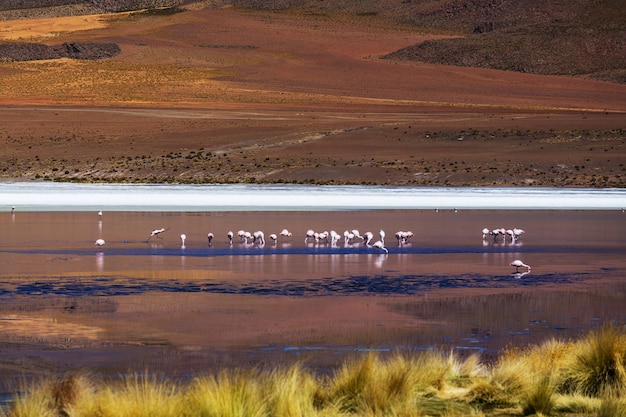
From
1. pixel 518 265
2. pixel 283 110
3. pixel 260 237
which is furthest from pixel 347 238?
pixel 283 110

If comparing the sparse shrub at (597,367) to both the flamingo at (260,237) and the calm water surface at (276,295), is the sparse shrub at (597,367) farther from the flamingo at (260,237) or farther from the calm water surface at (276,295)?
the flamingo at (260,237)

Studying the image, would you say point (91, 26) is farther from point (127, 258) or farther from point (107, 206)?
point (127, 258)

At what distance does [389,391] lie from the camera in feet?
25.5

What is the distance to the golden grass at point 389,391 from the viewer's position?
7176mm

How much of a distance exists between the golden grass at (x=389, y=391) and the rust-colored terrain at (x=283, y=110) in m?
36.0

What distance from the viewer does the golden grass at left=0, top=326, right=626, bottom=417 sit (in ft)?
23.5

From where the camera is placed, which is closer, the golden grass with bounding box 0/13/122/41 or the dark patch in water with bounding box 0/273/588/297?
the dark patch in water with bounding box 0/273/588/297

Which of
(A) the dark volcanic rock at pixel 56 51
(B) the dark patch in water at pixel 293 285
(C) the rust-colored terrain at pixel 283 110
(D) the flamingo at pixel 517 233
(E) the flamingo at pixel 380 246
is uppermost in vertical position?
(A) the dark volcanic rock at pixel 56 51

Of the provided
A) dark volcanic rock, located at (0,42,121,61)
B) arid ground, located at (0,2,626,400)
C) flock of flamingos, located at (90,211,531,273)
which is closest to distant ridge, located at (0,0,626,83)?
arid ground, located at (0,2,626,400)

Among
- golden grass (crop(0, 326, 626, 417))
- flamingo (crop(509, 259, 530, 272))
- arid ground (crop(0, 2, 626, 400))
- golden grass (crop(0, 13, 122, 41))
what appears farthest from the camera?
golden grass (crop(0, 13, 122, 41))

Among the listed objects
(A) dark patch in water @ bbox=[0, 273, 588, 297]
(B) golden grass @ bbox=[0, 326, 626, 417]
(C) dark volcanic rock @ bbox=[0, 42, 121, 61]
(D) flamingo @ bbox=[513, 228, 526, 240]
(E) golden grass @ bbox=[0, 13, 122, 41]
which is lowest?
(B) golden grass @ bbox=[0, 326, 626, 417]

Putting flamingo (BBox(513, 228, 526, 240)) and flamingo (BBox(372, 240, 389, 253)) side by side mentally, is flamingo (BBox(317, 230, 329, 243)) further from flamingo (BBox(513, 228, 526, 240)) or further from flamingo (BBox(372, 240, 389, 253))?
flamingo (BBox(513, 228, 526, 240))

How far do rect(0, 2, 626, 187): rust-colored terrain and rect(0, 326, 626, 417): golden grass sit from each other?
3603 cm

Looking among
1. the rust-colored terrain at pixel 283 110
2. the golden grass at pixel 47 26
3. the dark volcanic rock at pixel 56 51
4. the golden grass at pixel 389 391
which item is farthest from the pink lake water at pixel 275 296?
the golden grass at pixel 47 26
